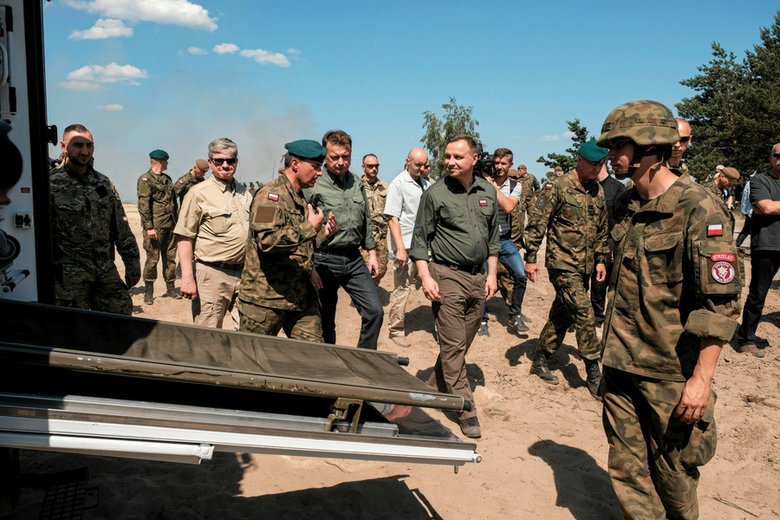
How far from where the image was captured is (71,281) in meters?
4.51

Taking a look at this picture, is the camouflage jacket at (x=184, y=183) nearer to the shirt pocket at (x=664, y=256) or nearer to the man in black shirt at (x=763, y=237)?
the man in black shirt at (x=763, y=237)

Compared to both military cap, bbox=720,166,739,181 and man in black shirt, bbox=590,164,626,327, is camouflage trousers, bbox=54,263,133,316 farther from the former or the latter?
military cap, bbox=720,166,739,181

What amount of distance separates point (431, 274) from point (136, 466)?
2506 mm

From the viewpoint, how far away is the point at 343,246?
493cm

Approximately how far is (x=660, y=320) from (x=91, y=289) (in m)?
4.06

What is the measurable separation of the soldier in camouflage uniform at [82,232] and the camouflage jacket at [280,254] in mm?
1310

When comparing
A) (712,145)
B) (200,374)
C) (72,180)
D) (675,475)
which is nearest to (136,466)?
(200,374)

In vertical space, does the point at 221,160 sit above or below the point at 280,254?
above

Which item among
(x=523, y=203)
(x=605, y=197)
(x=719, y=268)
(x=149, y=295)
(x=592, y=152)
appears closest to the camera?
(x=719, y=268)

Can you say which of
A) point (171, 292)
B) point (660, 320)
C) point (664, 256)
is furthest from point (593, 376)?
point (171, 292)

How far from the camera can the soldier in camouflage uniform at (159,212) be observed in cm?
932

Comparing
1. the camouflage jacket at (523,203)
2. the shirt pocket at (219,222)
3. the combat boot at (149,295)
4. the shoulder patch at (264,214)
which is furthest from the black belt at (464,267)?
the combat boot at (149,295)

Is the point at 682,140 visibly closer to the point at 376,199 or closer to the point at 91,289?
the point at 376,199

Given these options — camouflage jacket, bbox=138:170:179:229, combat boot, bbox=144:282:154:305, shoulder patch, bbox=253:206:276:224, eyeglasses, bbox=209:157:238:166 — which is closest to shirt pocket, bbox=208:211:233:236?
eyeglasses, bbox=209:157:238:166
